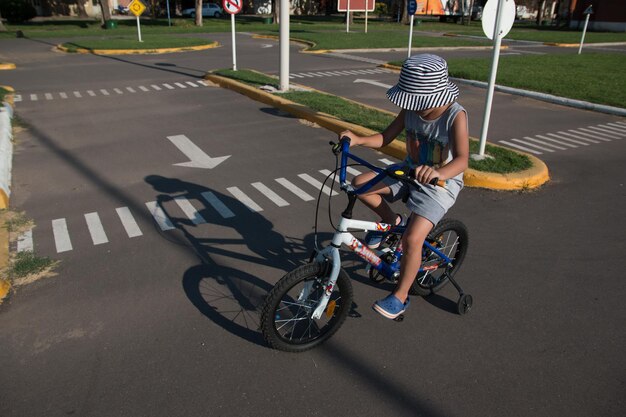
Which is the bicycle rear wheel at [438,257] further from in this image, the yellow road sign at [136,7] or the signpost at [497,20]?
the yellow road sign at [136,7]

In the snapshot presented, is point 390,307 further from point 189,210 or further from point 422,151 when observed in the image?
point 189,210

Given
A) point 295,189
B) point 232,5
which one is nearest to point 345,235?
point 295,189

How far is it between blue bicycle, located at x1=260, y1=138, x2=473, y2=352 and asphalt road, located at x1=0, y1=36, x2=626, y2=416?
0.14m

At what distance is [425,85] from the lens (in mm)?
2971

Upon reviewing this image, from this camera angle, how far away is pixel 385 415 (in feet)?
8.82

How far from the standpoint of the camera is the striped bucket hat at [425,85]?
9.70 feet

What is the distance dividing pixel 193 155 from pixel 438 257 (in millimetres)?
4783

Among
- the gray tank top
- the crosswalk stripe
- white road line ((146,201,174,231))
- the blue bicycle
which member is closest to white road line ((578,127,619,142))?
the blue bicycle

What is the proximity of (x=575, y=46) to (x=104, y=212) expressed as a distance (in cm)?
2949

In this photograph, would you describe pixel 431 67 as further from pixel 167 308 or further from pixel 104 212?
pixel 104 212

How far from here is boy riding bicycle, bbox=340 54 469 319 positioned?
298 centimetres

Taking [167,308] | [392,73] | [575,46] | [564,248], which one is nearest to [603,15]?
[575,46]

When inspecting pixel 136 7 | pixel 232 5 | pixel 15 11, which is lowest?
pixel 232 5

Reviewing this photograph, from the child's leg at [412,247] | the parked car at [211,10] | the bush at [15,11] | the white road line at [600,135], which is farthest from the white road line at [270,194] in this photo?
the parked car at [211,10]
